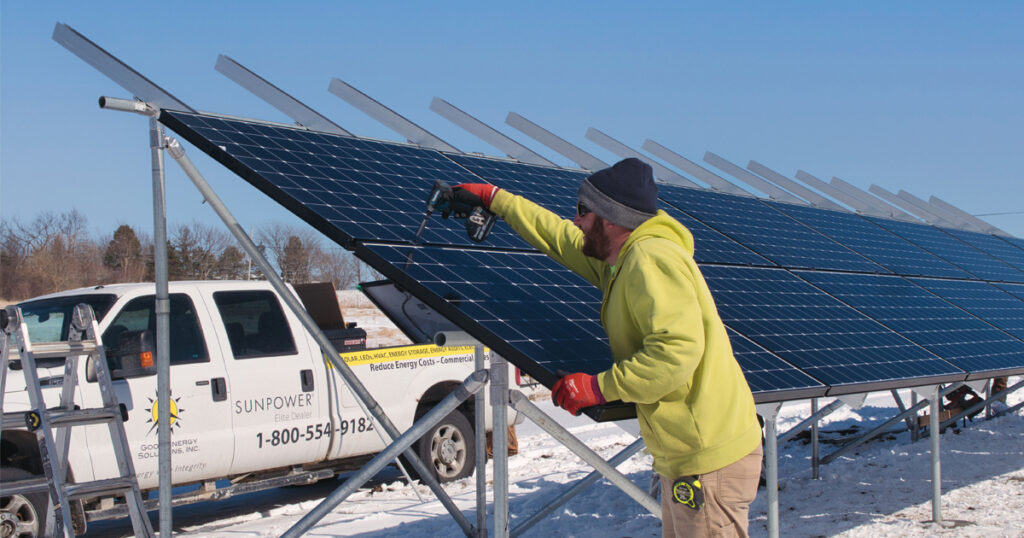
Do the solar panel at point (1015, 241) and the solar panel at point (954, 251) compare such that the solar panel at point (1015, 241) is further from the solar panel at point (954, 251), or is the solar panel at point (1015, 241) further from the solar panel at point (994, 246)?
the solar panel at point (954, 251)

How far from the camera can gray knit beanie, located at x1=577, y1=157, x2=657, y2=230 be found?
3432mm

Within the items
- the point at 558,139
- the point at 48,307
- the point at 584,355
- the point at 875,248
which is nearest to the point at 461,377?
the point at 558,139

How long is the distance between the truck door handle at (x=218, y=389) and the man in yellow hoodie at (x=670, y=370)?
5146 millimetres

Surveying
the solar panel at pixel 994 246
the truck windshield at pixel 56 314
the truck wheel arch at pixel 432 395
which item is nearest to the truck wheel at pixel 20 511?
the truck windshield at pixel 56 314

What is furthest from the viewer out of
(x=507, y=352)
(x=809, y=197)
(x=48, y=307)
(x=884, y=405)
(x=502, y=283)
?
(x=884, y=405)

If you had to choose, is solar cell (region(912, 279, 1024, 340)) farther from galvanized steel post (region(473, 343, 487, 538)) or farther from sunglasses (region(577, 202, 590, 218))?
sunglasses (region(577, 202, 590, 218))

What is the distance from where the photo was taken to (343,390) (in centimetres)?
869

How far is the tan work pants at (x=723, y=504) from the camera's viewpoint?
327cm

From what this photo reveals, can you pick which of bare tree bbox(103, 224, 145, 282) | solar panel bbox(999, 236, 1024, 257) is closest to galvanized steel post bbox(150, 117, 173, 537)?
solar panel bbox(999, 236, 1024, 257)

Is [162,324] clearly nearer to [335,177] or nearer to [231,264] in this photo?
[335,177]

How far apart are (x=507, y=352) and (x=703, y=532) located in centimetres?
110

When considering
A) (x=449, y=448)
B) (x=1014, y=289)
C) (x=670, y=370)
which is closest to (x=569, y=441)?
(x=670, y=370)

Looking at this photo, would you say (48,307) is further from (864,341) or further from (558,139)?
(864,341)

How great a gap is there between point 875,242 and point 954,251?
2282 mm
